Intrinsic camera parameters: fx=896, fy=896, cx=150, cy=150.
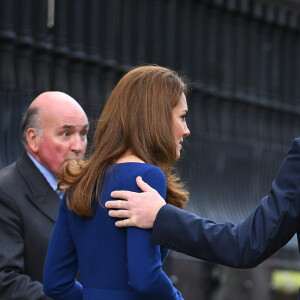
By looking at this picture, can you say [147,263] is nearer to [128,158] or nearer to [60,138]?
[128,158]

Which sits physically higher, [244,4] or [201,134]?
[244,4]

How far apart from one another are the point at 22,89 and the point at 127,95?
3.08 metres

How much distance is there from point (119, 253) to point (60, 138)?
160 cm

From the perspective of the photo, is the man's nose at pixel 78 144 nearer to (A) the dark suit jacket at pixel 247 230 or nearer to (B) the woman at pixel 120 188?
(B) the woman at pixel 120 188

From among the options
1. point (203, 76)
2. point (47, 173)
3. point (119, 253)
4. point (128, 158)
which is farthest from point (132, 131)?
point (203, 76)

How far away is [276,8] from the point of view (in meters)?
8.95

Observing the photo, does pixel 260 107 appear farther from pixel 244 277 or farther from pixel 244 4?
pixel 244 277

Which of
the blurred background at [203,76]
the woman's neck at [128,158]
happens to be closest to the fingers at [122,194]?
the woman's neck at [128,158]

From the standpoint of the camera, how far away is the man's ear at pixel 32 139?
457 cm

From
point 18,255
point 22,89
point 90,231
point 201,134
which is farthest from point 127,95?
point 201,134

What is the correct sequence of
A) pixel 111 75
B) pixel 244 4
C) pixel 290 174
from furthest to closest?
pixel 244 4 < pixel 111 75 < pixel 290 174

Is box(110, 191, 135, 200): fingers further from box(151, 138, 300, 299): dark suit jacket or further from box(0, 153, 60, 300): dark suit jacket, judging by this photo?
box(0, 153, 60, 300): dark suit jacket

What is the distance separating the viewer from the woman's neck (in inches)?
126

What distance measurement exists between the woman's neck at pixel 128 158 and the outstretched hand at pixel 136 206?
0.38 feet
